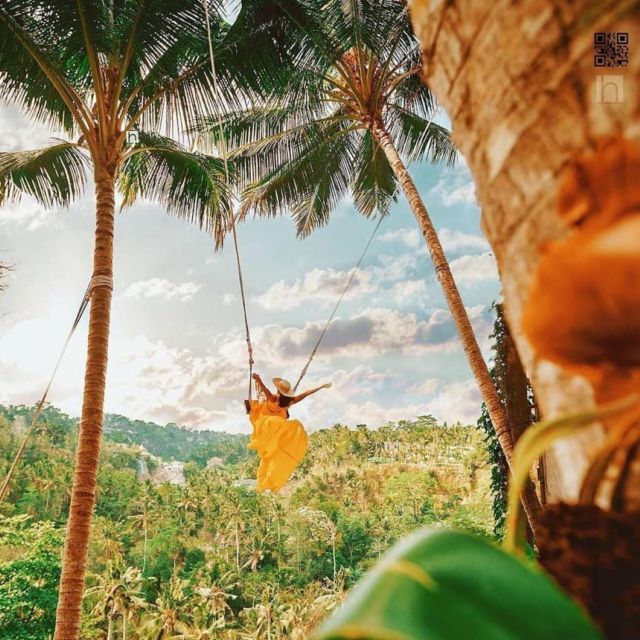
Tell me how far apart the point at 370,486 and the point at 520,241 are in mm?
33230

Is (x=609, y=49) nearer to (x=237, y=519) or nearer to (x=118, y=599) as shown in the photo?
(x=118, y=599)

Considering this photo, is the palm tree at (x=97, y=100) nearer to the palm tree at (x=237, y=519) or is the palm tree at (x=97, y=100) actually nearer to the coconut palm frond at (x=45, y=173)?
the coconut palm frond at (x=45, y=173)

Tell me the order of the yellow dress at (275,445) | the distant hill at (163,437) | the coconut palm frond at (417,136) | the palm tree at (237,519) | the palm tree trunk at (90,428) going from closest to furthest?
1. the palm tree trunk at (90,428)
2. the yellow dress at (275,445)
3. the coconut palm frond at (417,136)
4. the palm tree at (237,519)
5. the distant hill at (163,437)

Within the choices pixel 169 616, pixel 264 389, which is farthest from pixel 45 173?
pixel 169 616

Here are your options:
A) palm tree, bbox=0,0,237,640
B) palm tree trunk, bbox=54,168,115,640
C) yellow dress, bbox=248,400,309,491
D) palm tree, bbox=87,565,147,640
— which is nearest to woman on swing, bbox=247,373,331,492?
yellow dress, bbox=248,400,309,491

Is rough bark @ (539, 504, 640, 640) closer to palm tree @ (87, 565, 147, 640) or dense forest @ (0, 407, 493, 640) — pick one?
dense forest @ (0, 407, 493, 640)

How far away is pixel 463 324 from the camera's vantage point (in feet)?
12.7

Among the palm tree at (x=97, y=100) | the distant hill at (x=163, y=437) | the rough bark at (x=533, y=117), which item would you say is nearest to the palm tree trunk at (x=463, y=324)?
the palm tree at (x=97, y=100)

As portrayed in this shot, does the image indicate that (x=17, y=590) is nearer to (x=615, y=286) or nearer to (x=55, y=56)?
(x=55, y=56)

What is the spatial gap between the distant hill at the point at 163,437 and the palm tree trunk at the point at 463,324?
3279 cm

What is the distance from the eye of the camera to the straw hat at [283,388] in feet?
15.7

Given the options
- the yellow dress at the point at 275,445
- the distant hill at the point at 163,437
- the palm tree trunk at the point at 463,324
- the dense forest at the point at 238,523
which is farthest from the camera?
the distant hill at the point at 163,437

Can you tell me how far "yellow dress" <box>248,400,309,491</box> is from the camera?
4.46 metres

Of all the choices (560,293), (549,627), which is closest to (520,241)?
(560,293)
